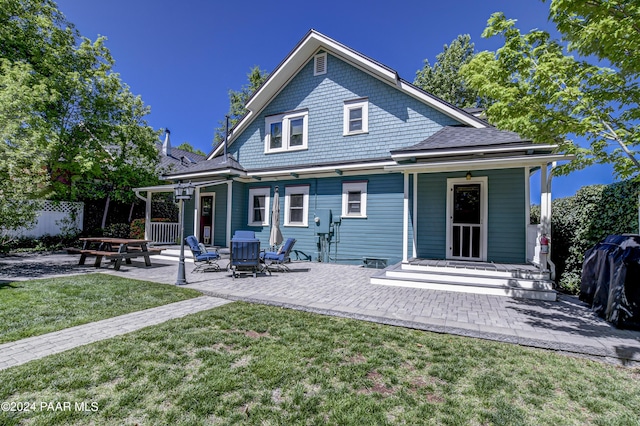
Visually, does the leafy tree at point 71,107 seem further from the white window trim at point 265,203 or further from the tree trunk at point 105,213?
the white window trim at point 265,203

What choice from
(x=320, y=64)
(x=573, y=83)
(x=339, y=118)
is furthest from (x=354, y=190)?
(x=573, y=83)

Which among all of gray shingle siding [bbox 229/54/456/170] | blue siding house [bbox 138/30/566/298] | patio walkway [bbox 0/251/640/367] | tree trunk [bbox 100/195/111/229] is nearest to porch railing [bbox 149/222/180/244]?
blue siding house [bbox 138/30/566/298]

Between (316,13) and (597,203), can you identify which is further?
(316,13)

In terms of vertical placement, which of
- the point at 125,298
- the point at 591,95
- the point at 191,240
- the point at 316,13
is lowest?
the point at 125,298

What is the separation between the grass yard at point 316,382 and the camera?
2.42 m

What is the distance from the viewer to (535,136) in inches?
195

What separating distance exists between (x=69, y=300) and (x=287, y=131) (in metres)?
9.65

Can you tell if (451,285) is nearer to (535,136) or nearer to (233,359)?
(535,136)

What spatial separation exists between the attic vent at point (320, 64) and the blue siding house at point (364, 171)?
0.04 metres

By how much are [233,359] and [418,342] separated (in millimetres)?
2553

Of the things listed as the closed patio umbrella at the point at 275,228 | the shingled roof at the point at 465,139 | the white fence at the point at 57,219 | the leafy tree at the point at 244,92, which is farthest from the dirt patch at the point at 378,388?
the leafy tree at the point at 244,92

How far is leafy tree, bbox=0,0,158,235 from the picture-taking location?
11.2 meters

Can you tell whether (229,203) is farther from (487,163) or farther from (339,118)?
(487,163)

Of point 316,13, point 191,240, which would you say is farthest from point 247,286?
point 316,13
